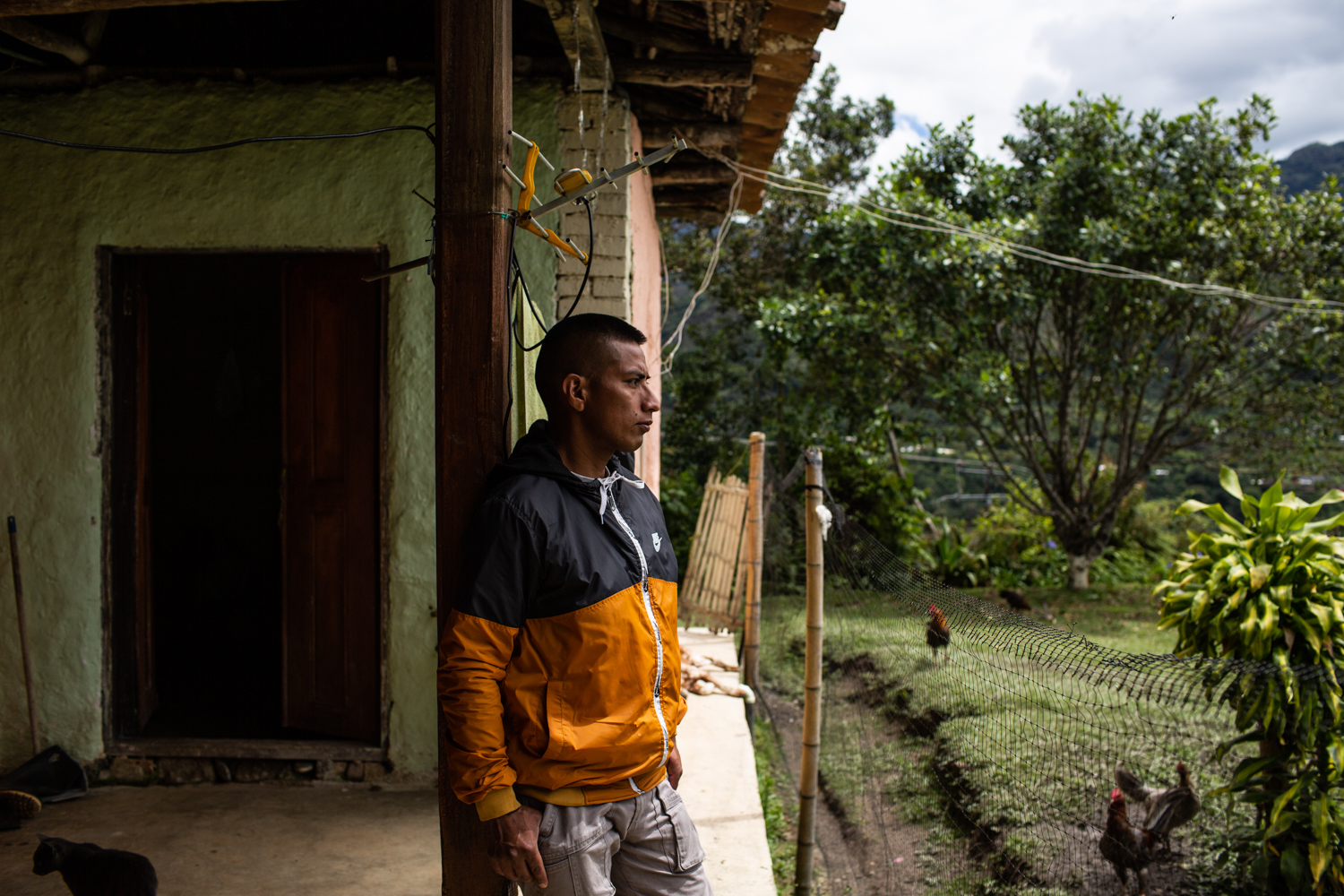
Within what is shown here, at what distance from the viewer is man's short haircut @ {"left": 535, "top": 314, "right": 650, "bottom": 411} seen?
1.95m

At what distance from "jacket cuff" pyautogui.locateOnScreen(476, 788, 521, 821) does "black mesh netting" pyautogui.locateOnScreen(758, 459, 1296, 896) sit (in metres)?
1.74

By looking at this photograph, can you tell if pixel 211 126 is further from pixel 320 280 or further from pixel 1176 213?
pixel 1176 213

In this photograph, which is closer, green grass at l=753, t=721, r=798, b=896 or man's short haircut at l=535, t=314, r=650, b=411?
man's short haircut at l=535, t=314, r=650, b=411

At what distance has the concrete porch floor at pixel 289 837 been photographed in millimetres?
3053

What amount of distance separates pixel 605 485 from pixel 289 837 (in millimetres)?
2410

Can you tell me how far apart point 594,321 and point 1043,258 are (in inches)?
373

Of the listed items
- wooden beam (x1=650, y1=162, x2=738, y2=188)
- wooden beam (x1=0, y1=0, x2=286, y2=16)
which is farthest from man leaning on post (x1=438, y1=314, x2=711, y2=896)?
wooden beam (x1=650, y1=162, x2=738, y2=188)

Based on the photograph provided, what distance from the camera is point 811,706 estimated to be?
154 inches

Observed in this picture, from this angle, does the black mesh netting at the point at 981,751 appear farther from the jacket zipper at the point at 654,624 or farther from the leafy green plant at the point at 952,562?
the leafy green plant at the point at 952,562

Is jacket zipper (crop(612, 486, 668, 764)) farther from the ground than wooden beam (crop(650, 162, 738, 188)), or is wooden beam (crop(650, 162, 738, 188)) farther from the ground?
wooden beam (crop(650, 162, 738, 188))

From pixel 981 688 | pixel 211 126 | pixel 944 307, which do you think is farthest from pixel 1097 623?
pixel 211 126

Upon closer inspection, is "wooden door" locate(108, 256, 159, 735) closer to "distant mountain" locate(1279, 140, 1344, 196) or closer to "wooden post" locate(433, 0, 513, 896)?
"wooden post" locate(433, 0, 513, 896)

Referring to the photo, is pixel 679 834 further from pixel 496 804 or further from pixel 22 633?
pixel 22 633

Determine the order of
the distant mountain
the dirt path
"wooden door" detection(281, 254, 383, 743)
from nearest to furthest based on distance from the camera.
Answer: "wooden door" detection(281, 254, 383, 743) < the dirt path < the distant mountain
